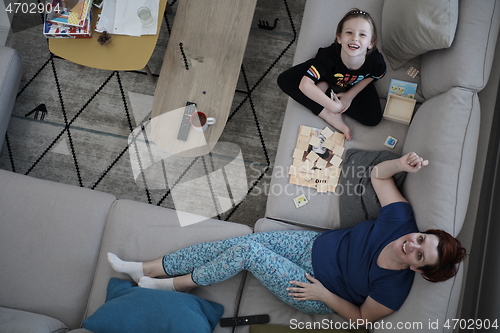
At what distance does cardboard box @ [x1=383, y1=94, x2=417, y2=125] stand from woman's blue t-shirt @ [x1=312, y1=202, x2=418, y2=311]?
508 mm

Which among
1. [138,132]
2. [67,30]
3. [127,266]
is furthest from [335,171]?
[67,30]

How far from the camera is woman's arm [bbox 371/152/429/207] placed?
1.57 m

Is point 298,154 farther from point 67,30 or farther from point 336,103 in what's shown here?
point 67,30

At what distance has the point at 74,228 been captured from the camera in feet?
5.80

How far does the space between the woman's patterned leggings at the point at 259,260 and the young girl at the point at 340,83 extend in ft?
2.27

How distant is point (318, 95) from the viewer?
1.88 m

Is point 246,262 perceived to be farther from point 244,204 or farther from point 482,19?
point 482,19

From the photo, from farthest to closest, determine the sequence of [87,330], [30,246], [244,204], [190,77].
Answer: [244,204]
[190,77]
[30,246]
[87,330]

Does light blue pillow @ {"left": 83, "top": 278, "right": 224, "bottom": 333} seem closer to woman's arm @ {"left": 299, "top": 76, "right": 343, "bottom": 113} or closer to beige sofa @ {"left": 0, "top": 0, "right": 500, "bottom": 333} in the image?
beige sofa @ {"left": 0, "top": 0, "right": 500, "bottom": 333}

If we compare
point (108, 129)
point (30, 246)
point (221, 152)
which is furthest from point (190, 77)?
point (30, 246)

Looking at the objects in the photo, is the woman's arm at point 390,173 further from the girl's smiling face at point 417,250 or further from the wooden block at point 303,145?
the wooden block at point 303,145

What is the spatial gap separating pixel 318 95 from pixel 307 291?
1.03 meters

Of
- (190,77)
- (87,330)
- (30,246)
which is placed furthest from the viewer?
(190,77)

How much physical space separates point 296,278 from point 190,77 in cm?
123
